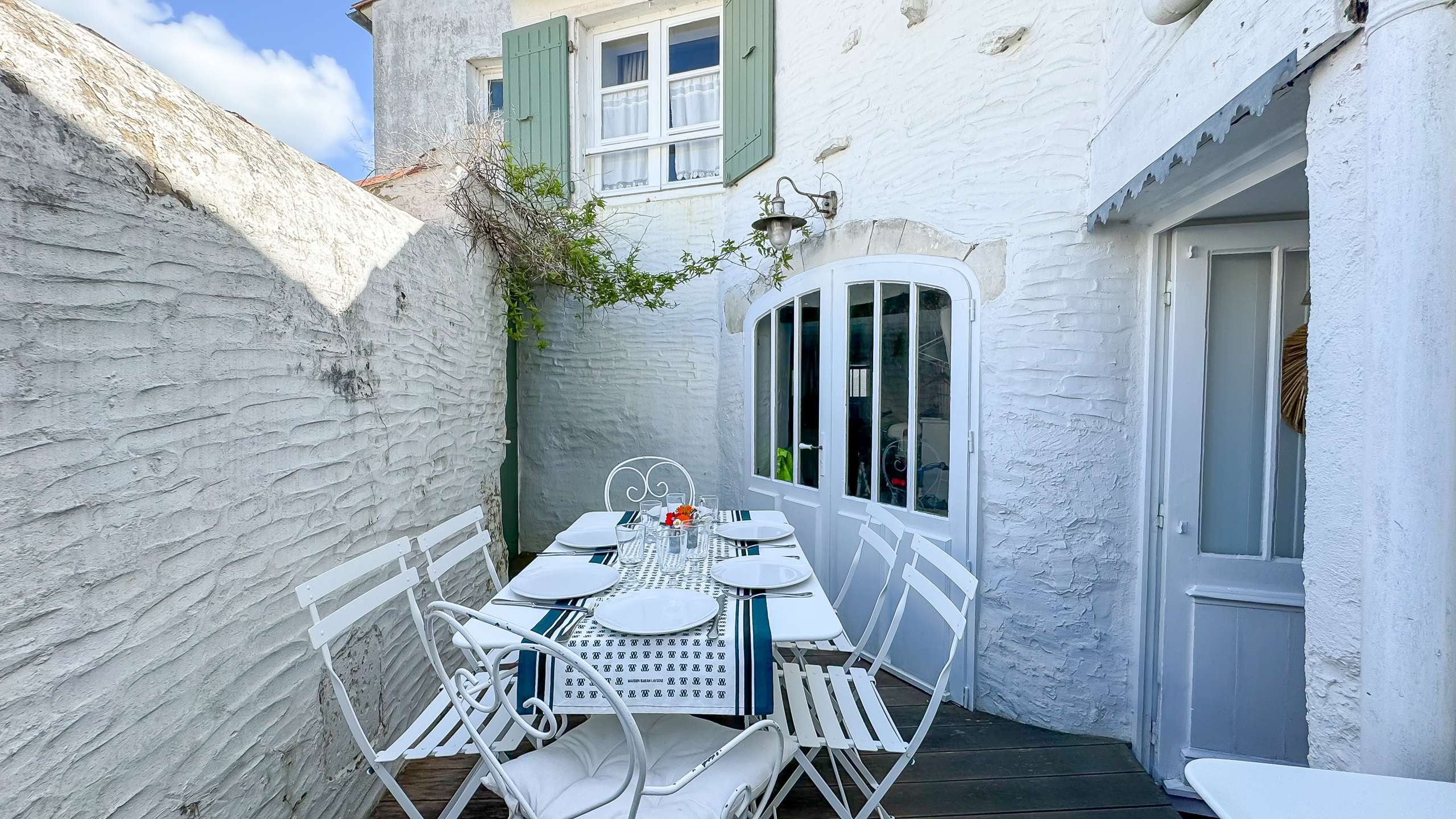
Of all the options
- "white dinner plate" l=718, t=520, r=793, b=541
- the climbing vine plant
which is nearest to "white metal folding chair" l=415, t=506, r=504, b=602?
"white dinner plate" l=718, t=520, r=793, b=541

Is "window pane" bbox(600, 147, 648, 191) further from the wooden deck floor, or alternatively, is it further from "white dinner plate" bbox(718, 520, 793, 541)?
the wooden deck floor

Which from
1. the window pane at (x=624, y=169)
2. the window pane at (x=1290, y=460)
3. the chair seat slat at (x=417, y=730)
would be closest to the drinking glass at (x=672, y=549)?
the chair seat slat at (x=417, y=730)

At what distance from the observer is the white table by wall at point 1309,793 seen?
3.34 feet

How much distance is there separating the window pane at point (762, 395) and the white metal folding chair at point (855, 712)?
205 cm

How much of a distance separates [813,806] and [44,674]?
6.72 feet

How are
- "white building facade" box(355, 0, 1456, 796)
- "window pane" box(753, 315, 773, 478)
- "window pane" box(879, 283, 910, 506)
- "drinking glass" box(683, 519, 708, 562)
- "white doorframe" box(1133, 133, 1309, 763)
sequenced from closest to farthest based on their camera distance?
Answer: "white building facade" box(355, 0, 1456, 796)
"drinking glass" box(683, 519, 708, 562)
"white doorframe" box(1133, 133, 1309, 763)
"window pane" box(879, 283, 910, 506)
"window pane" box(753, 315, 773, 478)

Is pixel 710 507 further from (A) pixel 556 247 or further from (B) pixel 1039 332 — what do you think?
(A) pixel 556 247

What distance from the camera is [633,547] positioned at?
2447 millimetres

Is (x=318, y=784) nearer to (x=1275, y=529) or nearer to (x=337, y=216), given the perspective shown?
(x=337, y=216)

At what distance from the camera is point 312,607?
1.69 metres

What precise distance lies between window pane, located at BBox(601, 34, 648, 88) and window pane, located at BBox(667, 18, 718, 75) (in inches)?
9.3

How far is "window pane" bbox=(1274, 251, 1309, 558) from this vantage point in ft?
7.97

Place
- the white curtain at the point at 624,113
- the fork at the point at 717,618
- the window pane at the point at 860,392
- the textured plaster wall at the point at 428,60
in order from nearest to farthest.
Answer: the fork at the point at 717,618, the window pane at the point at 860,392, the white curtain at the point at 624,113, the textured plaster wall at the point at 428,60

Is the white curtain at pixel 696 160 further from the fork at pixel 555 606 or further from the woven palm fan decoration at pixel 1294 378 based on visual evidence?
the fork at pixel 555 606
